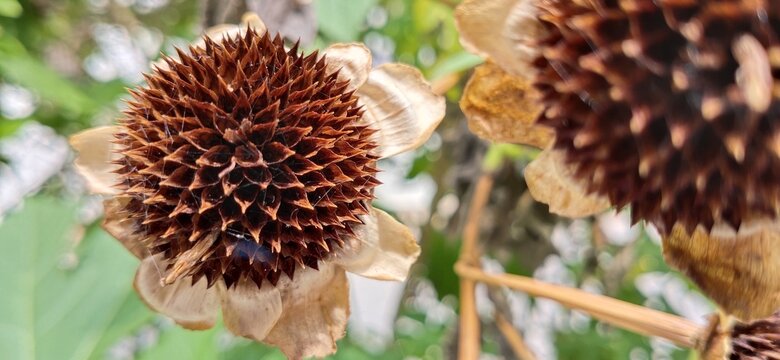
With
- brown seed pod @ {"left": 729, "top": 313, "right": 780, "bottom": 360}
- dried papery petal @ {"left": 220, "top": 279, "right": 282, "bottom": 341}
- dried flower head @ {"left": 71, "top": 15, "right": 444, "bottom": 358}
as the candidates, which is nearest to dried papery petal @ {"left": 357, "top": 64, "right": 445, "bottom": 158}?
dried flower head @ {"left": 71, "top": 15, "right": 444, "bottom": 358}

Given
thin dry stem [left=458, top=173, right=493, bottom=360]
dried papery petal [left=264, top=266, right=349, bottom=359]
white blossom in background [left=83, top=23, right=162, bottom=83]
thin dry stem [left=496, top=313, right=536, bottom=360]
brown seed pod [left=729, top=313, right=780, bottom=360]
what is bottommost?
thin dry stem [left=496, top=313, right=536, bottom=360]

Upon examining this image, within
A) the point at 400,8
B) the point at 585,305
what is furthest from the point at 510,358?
the point at 400,8

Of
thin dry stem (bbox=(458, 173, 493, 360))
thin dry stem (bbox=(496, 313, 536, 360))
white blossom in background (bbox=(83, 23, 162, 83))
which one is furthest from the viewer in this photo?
white blossom in background (bbox=(83, 23, 162, 83))

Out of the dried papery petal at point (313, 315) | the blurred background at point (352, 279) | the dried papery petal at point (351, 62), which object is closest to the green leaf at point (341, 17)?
the blurred background at point (352, 279)

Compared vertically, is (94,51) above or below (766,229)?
below

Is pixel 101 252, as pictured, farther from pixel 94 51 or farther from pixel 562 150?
pixel 94 51

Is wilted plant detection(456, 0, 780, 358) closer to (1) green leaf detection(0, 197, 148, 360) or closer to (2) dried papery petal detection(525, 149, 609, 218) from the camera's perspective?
(2) dried papery petal detection(525, 149, 609, 218)

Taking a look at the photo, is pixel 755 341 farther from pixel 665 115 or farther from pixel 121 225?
pixel 121 225

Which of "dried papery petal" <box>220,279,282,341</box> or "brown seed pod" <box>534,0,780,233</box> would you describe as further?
"dried papery petal" <box>220,279,282,341</box>
